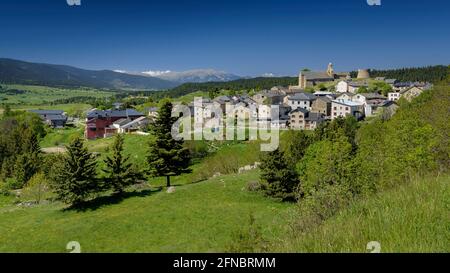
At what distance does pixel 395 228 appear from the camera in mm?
6133

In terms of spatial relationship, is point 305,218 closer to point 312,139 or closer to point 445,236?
point 445,236

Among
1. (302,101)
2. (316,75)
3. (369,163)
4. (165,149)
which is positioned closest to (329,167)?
(369,163)

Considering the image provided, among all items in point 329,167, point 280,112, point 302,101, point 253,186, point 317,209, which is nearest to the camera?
point 317,209

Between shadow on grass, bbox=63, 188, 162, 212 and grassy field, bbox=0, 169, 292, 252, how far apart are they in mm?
271

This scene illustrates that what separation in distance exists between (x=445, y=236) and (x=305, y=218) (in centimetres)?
492

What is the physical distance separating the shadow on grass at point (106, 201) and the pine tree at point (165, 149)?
2.20m

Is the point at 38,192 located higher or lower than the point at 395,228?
lower

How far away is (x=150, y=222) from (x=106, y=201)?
819 cm

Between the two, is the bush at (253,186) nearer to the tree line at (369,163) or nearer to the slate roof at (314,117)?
the tree line at (369,163)

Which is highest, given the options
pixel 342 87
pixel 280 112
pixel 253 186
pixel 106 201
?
pixel 342 87

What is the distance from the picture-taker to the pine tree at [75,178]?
29766mm

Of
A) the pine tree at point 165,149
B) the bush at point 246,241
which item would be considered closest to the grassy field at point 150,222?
the pine tree at point 165,149

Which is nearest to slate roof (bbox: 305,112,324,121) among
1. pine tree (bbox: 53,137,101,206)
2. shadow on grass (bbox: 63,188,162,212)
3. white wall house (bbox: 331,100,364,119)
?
white wall house (bbox: 331,100,364,119)

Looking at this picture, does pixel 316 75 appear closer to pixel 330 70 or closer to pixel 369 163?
pixel 330 70
